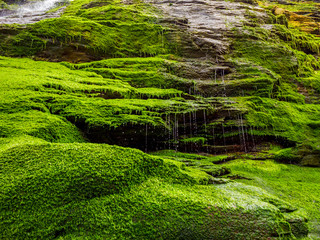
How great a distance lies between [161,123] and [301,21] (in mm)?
24477

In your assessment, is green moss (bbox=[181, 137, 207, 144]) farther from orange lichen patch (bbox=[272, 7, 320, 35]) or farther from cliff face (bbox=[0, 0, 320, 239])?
orange lichen patch (bbox=[272, 7, 320, 35])

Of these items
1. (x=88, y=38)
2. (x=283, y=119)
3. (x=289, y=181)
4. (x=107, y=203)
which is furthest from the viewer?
(x=88, y=38)

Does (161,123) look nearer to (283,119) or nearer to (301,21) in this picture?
(283,119)

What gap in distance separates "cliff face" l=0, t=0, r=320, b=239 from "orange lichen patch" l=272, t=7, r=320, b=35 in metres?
0.23

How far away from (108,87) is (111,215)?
23.9 feet

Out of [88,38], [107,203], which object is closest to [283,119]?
[107,203]

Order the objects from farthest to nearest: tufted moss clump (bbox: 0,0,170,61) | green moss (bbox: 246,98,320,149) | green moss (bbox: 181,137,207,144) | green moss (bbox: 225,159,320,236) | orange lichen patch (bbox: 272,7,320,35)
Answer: orange lichen patch (bbox: 272,7,320,35) → tufted moss clump (bbox: 0,0,170,61) → green moss (bbox: 246,98,320,149) → green moss (bbox: 181,137,207,144) → green moss (bbox: 225,159,320,236)

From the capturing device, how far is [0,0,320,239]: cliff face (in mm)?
3270

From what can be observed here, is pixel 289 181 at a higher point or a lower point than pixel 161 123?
lower

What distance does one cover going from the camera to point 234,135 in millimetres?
10406

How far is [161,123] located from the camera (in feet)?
28.5

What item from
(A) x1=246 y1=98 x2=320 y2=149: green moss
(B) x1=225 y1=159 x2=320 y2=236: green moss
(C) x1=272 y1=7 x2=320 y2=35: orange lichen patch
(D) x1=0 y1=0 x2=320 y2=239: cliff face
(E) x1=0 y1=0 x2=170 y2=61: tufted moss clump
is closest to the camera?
(D) x1=0 y1=0 x2=320 y2=239: cliff face

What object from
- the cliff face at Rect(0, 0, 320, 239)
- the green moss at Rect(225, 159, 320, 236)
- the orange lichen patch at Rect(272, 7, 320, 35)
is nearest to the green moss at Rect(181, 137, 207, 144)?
the cliff face at Rect(0, 0, 320, 239)

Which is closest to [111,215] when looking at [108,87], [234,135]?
[108,87]
